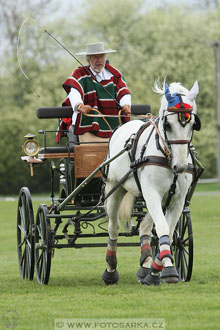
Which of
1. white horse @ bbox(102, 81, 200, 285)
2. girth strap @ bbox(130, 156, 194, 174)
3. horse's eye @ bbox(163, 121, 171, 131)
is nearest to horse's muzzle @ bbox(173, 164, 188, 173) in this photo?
white horse @ bbox(102, 81, 200, 285)

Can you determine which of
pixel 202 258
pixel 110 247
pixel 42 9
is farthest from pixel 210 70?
pixel 110 247

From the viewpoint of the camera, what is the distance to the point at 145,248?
8055 millimetres

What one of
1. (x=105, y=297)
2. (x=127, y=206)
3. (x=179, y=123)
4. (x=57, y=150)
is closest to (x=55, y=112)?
(x=57, y=150)

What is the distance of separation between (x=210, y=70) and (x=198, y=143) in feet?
13.3

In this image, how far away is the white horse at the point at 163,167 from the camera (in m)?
6.90

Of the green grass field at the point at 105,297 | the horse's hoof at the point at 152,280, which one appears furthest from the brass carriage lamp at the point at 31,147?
the horse's hoof at the point at 152,280

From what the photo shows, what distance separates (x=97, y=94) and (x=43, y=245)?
182 cm

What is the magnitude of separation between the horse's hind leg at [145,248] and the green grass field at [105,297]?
201 mm

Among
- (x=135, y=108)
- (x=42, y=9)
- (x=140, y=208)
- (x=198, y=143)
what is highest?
(x=42, y=9)

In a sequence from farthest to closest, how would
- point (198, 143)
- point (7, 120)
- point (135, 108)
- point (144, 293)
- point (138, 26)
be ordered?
point (138, 26)
point (198, 143)
point (7, 120)
point (135, 108)
point (144, 293)

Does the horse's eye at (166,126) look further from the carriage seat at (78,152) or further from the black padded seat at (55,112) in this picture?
the black padded seat at (55,112)

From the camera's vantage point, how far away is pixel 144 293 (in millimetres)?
7172

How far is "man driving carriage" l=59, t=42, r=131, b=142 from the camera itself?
8859 millimetres

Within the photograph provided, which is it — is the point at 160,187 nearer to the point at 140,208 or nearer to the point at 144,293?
the point at 144,293
